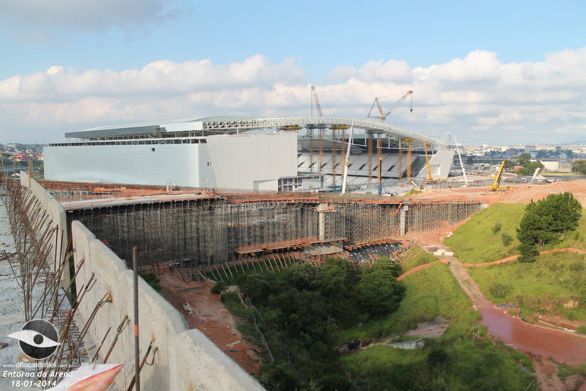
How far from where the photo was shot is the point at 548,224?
32.1m

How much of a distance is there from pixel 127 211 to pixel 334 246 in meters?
18.2

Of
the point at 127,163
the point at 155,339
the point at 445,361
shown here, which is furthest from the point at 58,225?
the point at 127,163

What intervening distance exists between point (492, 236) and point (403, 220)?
29.0 feet

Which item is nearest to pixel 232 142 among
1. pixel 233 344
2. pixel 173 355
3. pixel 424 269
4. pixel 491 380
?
pixel 424 269

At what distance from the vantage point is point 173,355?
348 inches

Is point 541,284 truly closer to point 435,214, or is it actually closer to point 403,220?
point 403,220

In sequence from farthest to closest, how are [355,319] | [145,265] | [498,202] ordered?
1. [498,202]
2. [145,265]
3. [355,319]

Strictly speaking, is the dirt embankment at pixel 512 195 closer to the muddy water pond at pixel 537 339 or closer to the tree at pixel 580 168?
the muddy water pond at pixel 537 339

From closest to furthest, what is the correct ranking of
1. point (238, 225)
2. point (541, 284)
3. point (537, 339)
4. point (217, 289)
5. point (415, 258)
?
point (537, 339) < point (541, 284) < point (217, 289) < point (238, 225) < point (415, 258)

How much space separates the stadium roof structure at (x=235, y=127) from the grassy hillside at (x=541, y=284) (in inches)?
1432

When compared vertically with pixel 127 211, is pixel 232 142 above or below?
above

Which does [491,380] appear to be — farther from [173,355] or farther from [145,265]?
[145,265]

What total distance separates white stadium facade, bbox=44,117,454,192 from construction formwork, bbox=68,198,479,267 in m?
13.2

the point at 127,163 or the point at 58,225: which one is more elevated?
the point at 127,163
